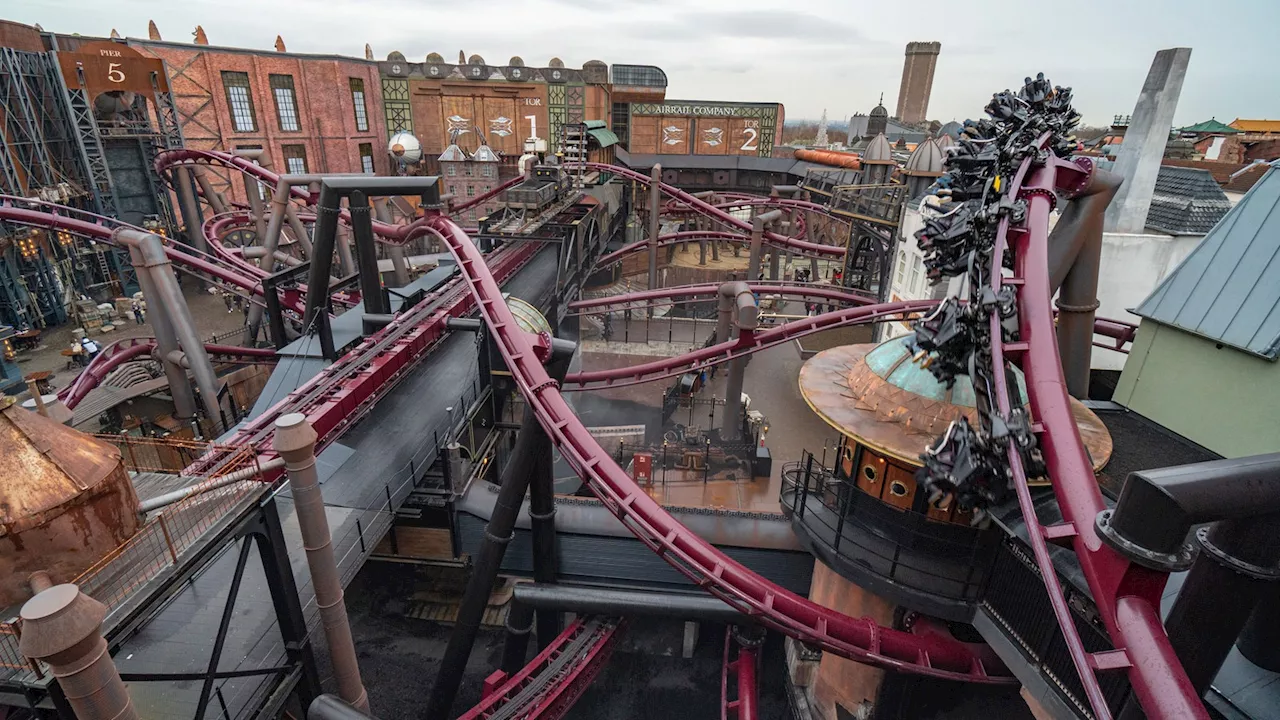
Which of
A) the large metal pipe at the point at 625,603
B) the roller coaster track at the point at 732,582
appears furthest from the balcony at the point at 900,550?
the large metal pipe at the point at 625,603

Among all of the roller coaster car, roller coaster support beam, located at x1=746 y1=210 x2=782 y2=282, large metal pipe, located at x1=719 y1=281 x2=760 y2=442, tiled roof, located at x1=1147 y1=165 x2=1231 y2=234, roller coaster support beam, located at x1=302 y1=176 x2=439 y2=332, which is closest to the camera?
roller coaster support beam, located at x1=302 y1=176 x2=439 y2=332

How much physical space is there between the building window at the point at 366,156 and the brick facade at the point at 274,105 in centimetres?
9

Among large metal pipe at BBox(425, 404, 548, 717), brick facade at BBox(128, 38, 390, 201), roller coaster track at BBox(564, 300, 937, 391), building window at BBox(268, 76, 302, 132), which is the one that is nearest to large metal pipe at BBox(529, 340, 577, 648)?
large metal pipe at BBox(425, 404, 548, 717)

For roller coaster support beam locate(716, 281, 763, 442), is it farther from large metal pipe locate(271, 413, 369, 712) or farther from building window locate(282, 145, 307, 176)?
building window locate(282, 145, 307, 176)

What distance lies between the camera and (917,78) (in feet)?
347

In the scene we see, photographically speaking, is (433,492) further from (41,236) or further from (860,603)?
(41,236)

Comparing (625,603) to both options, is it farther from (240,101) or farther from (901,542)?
(240,101)

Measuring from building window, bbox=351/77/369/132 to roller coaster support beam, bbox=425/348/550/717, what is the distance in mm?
46855

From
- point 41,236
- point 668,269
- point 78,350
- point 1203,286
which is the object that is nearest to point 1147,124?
point 1203,286

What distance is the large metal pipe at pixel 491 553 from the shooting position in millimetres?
9133

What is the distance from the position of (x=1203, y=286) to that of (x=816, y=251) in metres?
19.7

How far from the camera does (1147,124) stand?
1305cm

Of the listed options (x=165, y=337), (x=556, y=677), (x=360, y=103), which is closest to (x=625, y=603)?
(x=556, y=677)

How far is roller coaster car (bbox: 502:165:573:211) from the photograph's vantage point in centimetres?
2122
